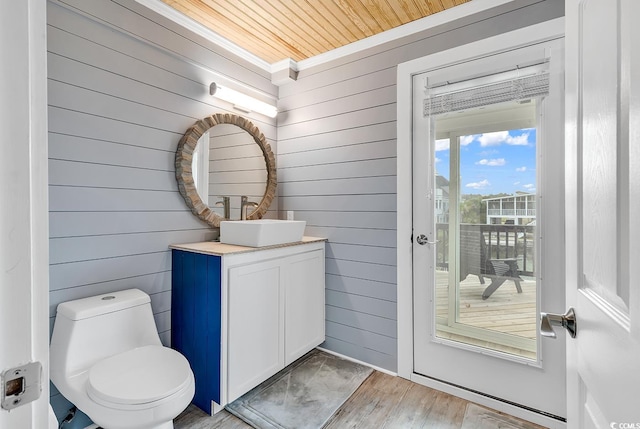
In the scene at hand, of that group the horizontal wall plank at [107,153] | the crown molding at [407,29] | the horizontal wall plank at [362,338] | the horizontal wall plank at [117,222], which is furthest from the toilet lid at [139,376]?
the crown molding at [407,29]

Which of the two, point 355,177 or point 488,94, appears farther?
point 355,177

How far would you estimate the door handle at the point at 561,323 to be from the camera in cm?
77

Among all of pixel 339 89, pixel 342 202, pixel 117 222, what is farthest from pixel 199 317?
pixel 339 89

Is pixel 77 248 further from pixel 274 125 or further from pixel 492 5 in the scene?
pixel 492 5

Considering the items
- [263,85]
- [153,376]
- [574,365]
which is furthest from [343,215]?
[574,365]

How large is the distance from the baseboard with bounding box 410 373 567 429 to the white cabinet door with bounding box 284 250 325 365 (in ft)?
2.55

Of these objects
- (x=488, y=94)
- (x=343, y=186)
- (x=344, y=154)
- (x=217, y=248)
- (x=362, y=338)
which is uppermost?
(x=488, y=94)

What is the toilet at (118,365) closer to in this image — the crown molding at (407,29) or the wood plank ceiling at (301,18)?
the wood plank ceiling at (301,18)

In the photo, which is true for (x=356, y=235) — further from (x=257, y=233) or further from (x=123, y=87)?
(x=123, y=87)

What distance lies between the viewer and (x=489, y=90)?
186 centimetres

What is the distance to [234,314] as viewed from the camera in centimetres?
180

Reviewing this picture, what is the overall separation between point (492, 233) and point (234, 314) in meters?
1.62

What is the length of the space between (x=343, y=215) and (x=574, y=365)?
1.77m

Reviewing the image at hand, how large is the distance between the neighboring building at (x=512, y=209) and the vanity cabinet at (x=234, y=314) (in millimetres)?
1276
